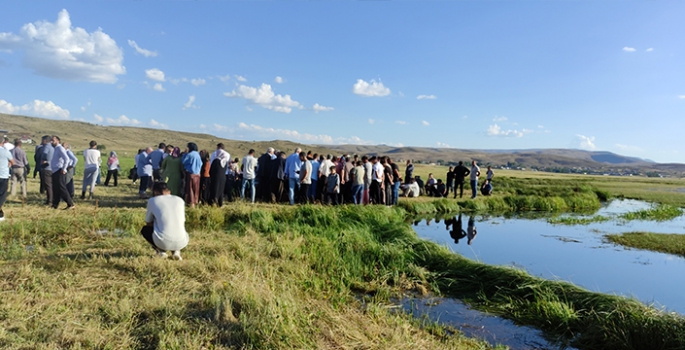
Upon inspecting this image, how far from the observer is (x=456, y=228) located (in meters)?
14.6

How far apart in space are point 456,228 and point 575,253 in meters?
4.10

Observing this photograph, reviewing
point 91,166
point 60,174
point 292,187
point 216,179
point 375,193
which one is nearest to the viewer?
point 60,174

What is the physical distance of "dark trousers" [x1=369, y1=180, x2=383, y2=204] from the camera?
618 inches

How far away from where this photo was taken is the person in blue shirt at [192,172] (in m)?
11.9

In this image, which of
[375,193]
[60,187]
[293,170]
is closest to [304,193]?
Answer: [293,170]

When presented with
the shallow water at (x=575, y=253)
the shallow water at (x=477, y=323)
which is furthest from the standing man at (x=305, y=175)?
the shallow water at (x=477, y=323)

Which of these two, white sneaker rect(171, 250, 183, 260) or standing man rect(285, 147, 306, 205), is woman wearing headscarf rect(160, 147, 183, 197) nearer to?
standing man rect(285, 147, 306, 205)

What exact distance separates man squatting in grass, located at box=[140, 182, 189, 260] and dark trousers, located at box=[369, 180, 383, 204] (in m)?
9.68

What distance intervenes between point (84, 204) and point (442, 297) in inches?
416

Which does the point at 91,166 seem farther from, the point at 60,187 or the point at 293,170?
the point at 293,170

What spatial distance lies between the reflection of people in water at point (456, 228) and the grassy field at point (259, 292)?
3320mm

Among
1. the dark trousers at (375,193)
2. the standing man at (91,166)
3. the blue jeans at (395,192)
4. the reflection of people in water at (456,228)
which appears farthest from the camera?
the blue jeans at (395,192)

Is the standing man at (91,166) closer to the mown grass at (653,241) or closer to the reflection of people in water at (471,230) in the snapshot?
the reflection of people in water at (471,230)

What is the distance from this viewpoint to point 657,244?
12023mm
